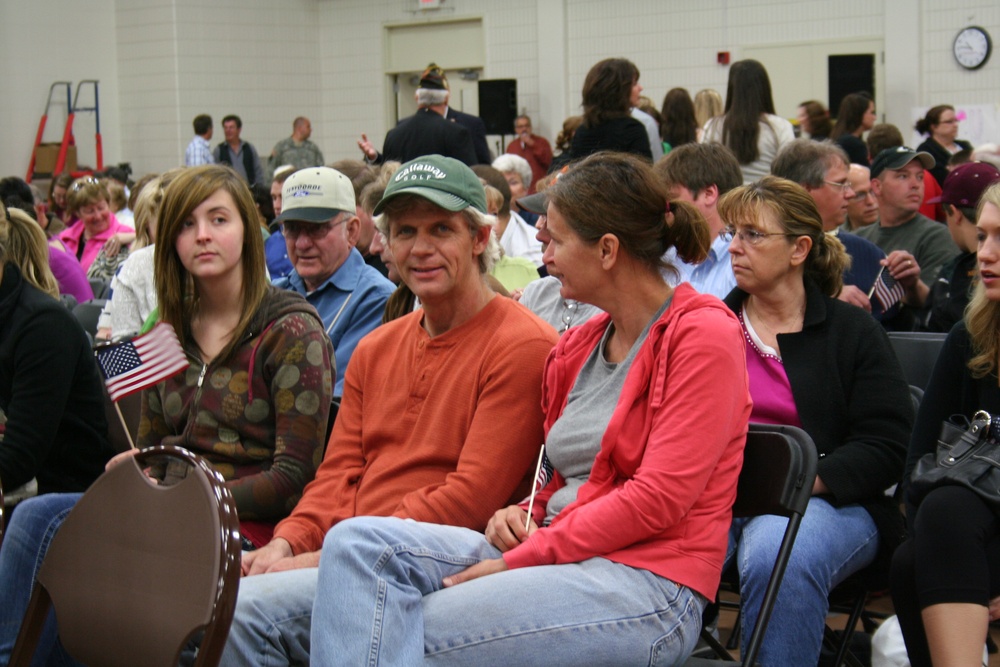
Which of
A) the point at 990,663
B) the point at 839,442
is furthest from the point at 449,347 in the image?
the point at 990,663

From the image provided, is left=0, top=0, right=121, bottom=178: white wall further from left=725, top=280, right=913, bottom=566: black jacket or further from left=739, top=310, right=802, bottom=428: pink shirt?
left=725, top=280, right=913, bottom=566: black jacket

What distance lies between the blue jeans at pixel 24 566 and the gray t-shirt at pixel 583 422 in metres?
1.19

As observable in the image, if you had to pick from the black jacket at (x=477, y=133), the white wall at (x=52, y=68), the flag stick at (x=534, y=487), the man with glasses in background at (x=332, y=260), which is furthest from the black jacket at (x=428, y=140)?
the white wall at (x=52, y=68)

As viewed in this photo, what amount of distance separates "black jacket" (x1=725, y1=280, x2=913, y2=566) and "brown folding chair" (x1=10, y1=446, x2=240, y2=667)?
1.39m

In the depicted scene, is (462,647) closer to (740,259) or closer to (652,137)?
(740,259)

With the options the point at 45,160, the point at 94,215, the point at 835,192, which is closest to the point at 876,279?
the point at 835,192

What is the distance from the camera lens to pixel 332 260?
3643mm

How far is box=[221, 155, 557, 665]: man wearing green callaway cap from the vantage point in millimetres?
2344

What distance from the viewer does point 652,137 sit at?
269 inches

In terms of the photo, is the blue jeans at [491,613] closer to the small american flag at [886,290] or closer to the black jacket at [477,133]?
the small american flag at [886,290]

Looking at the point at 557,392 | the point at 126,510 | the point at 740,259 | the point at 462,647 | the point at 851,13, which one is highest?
the point at 851,13

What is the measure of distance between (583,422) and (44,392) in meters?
1.49

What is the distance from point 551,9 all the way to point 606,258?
11.2 metres

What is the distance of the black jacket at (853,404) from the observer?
257 centimetres
